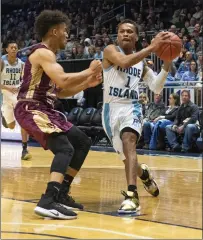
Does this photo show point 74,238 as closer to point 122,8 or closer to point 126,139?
point 126,139

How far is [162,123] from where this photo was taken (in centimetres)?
1223

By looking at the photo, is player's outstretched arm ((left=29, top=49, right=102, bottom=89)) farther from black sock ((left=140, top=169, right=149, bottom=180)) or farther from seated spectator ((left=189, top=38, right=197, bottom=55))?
seated spectator ((left=189, top=38, right=197, bottom=55))

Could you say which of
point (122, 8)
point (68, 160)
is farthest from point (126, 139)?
point (122, 8)

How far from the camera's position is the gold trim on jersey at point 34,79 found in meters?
5.26

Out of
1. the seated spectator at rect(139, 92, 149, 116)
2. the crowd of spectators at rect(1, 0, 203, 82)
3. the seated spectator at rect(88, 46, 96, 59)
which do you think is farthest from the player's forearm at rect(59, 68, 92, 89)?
the seated spectator at rect(88, 46, 96, 59)

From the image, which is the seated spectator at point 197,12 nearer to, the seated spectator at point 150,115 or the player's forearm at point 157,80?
the seated spectator at point 150,115

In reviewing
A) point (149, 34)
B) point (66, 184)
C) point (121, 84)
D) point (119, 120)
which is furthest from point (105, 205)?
point (149, 34)

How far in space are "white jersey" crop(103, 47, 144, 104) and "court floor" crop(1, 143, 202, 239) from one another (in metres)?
1.06

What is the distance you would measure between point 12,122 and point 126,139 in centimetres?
612

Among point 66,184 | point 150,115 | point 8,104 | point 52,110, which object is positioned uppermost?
point 52,110

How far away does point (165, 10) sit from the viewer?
57.3 ft

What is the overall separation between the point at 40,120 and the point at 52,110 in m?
0.20

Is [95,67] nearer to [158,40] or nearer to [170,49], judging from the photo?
[158,40]

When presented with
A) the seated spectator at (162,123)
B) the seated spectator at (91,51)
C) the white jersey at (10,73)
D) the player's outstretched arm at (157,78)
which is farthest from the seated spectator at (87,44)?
the player's outstretched arm at (157,78)
